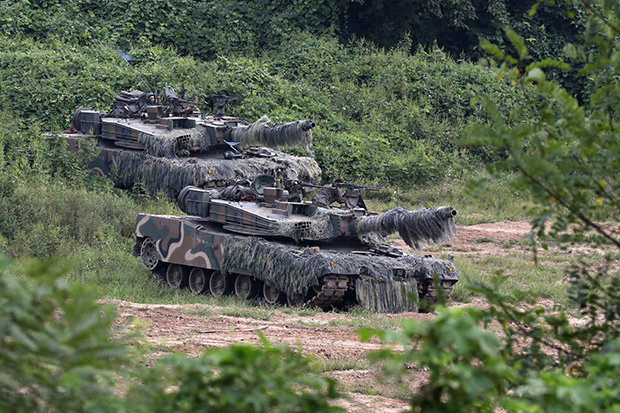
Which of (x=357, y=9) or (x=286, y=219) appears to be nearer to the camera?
(x=286, y=219)

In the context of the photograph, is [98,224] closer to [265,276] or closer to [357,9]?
[265,276]

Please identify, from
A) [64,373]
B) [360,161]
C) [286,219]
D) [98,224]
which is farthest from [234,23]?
[64,373]

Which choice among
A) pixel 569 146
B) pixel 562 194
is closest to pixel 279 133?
pixel 569 146

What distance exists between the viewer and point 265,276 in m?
13.0

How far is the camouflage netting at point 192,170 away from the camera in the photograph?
1780 cm

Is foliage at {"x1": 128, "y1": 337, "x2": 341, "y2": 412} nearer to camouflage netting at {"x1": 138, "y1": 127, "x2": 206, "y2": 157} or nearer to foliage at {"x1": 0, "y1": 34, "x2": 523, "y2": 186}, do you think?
camouflage netting at {"x1": 138, "y1": 127, "x2": 206, "y2": 157}

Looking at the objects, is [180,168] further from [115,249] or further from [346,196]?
[346,196]

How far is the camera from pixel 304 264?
1235cm

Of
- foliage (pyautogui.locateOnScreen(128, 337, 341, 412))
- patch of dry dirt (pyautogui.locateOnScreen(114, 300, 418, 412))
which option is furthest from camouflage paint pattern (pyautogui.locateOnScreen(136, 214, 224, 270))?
foliage (pyautogui.locateOnScreen(128, 337, 341, 412))

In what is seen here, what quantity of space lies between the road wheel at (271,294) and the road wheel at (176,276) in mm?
1890

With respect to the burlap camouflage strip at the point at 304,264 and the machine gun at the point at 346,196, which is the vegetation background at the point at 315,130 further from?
the machine gun at the point at 346,196

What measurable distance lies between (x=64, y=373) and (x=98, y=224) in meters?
13.8

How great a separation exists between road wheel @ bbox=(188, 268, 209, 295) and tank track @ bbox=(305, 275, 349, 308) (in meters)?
2.58

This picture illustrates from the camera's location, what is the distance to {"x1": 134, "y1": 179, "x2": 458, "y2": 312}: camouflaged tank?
12.3 m
